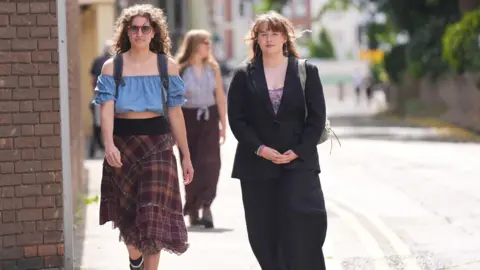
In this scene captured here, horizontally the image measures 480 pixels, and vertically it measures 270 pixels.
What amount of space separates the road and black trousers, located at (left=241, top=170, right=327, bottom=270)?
146 cm

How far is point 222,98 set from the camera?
10.8 metres

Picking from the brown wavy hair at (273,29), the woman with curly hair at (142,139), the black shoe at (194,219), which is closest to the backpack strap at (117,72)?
the woman with curly hair at (142,139)

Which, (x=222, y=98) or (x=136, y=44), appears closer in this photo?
(x=136, y=44)

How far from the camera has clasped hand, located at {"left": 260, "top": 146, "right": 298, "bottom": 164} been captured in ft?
22.9

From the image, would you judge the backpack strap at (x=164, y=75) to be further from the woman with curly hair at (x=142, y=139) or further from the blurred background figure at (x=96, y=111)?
the blurred background figure at (x=96, y=111)

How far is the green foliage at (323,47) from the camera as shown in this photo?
11100 centimetres

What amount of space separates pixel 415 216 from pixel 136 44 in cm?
515

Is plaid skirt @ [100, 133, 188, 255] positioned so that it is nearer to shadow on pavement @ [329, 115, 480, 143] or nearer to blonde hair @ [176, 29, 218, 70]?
blonde hair @ [176, 29, 218, 70]

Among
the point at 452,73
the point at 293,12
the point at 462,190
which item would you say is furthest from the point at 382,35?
the point at 293,12

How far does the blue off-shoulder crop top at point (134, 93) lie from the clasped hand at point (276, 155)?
62cm

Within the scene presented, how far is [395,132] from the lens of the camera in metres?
28.6

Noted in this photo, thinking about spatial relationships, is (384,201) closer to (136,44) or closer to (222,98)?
(222,98)

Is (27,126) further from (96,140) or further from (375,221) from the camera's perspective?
(96,140)

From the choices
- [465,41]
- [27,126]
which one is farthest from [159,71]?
[465,41]
